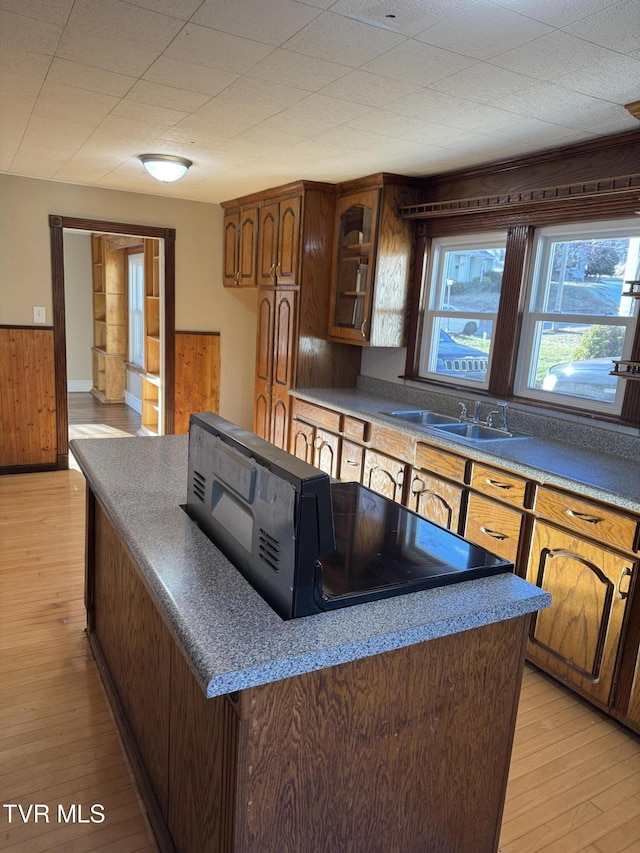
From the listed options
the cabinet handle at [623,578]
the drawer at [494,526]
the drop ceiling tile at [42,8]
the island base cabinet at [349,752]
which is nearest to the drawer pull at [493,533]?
the drawer at [494,526]

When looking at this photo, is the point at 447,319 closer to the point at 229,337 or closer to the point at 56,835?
the point at 229,337

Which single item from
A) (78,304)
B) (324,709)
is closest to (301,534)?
(324,709)

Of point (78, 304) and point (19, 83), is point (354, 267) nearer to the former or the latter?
point (19, 83)

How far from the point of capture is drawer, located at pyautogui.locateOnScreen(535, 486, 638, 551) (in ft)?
7.20

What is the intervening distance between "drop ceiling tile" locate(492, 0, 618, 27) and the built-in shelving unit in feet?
22.7

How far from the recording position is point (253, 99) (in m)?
2.50

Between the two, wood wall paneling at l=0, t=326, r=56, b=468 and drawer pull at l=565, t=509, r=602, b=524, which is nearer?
drawer pull at l=565, t=509, r=602, b=524

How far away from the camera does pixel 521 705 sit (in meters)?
2.38

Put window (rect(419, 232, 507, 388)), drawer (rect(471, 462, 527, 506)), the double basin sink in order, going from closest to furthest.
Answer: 1. drawer (rect(471, 462, 527, 506))
2. the double basin sink
3. window (rect(419, 232, 507, 388))

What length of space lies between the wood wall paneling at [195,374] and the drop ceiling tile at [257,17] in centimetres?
373

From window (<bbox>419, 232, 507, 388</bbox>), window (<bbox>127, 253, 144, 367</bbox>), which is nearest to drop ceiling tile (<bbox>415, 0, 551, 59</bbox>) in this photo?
window (<bbox>419, 232, 507, 388</bbox>)

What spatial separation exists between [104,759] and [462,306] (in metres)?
3.08

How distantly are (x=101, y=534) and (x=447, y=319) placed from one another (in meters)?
2.57

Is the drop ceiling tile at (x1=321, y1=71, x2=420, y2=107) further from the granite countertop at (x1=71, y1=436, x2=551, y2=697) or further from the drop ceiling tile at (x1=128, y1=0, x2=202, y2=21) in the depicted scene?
the granite countertop at (x1=71, y1=436, x2=551, y2=697)
